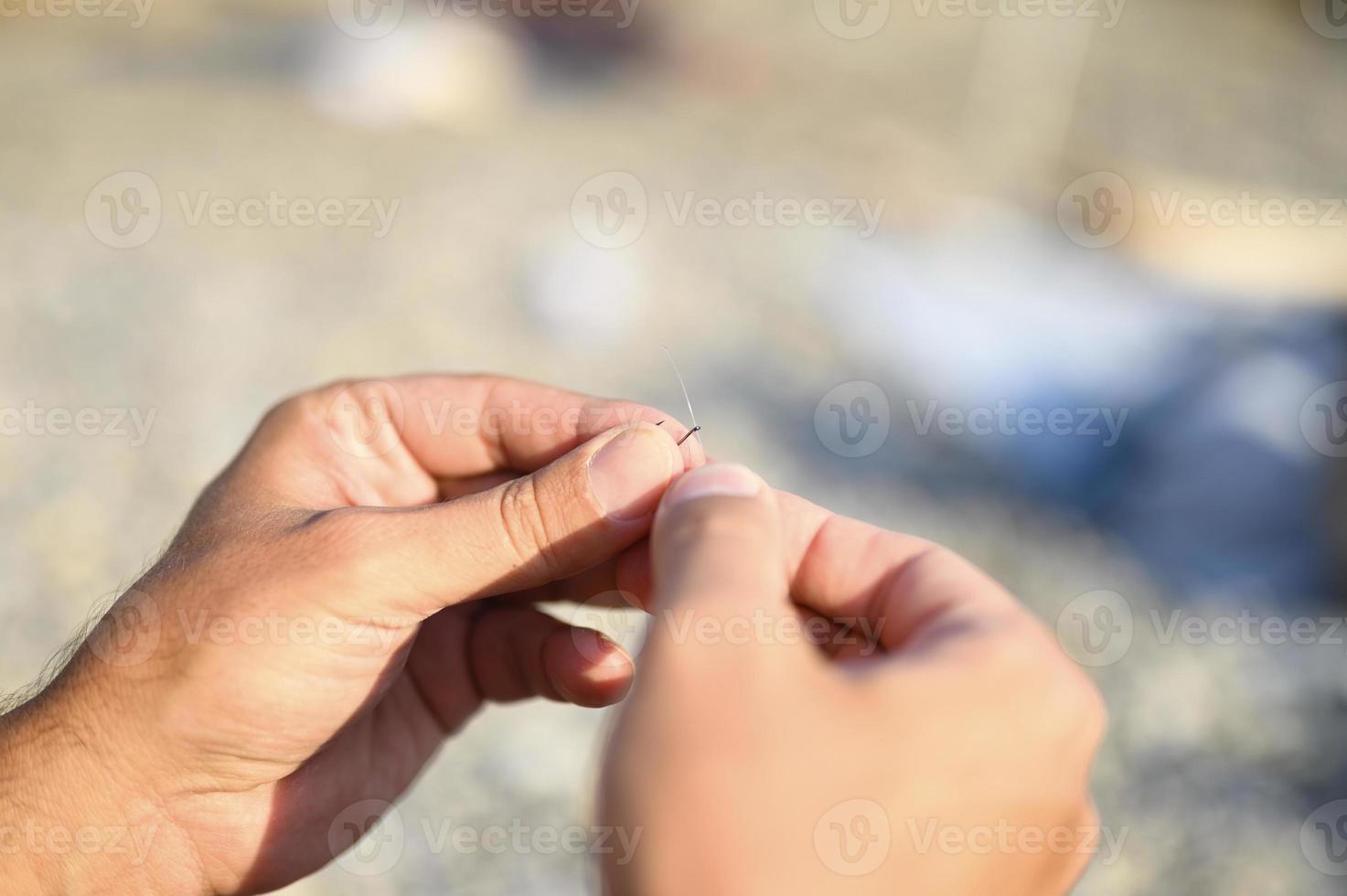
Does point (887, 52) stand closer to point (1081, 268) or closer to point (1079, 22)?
point (1079, 22)

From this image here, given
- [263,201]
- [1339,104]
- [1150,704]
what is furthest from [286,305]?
[1339,104]

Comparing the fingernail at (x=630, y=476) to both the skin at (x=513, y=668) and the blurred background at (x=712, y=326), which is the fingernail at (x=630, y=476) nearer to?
the skin at (x=513, y=668)

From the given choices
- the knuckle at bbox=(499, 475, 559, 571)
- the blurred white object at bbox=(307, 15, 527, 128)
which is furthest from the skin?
the blurred white object at bbox=(307, 15, 527, 128)

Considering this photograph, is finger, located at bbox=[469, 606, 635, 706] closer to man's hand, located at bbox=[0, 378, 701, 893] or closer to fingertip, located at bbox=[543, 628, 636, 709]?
fingertip, located at bbox=[543, 628, 636, 709]

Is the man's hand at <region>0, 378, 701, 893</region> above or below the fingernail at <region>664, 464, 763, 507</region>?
below

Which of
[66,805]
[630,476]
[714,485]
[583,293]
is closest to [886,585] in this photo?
[714,485]
